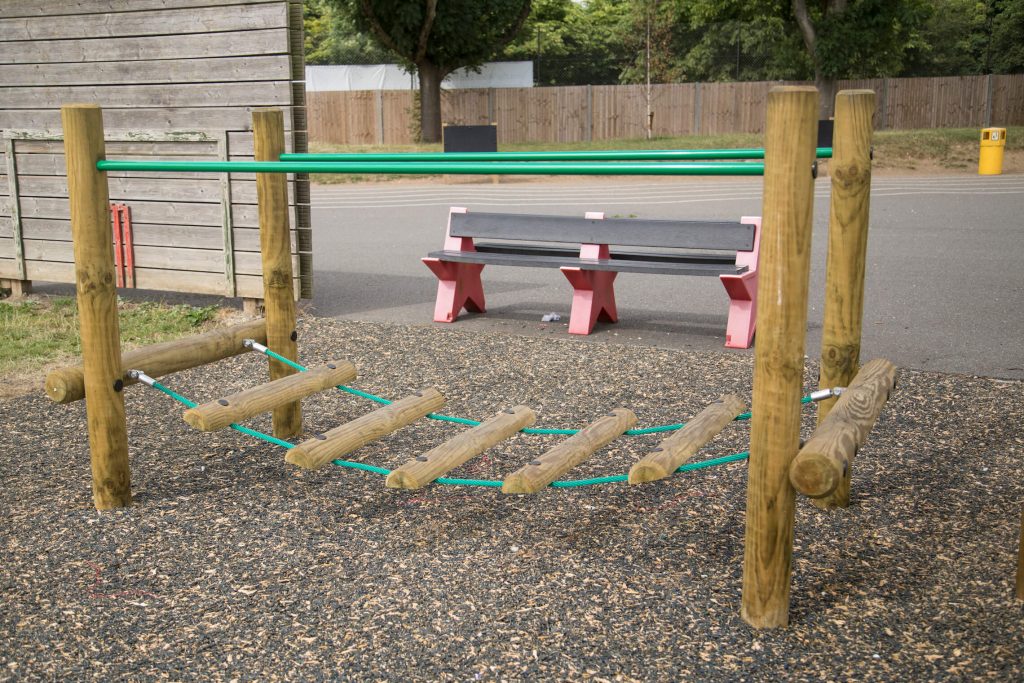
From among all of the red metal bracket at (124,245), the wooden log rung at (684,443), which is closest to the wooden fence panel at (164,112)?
the red metal bracket at (124,245)

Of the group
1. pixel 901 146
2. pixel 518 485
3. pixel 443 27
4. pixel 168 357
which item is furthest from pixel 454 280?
pixel 443 27

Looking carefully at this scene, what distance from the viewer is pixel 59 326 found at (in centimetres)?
719

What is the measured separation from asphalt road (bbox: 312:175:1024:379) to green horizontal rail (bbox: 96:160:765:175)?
3374 mm

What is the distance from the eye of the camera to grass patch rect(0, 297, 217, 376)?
6.39 meters

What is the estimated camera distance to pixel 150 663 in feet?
9.33

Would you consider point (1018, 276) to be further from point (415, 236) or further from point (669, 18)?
point (669, 18)

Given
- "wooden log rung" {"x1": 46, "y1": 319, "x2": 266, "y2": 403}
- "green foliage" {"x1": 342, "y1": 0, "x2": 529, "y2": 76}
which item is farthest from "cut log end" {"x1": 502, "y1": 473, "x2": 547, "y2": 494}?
"green foliage" {"x1": 342, "y1": 0, "x2": 529, "y2": 76}

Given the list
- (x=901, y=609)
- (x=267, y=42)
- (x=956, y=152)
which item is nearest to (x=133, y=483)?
(x=901, y=609)

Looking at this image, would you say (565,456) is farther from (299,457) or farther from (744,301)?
(744,301)

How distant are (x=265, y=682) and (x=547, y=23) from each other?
149 ft

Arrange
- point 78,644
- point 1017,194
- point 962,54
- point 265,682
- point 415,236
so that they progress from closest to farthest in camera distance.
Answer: point 265,682 < point 78,644 < point 415,236 < point 1017,194 < point 962,54

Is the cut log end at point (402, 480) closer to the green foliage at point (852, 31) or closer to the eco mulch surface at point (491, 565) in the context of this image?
the eco mulch surface at point (491, 565)

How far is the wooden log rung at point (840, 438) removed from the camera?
2754 millimetres

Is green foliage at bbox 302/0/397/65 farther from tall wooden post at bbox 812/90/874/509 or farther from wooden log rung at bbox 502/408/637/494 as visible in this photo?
tall wooden post at bbox 812/90/874/509
